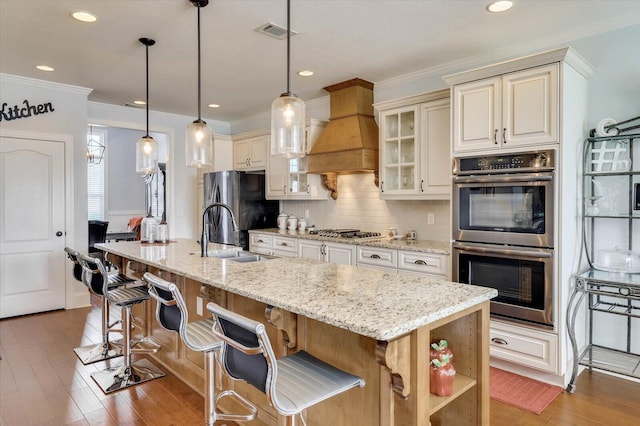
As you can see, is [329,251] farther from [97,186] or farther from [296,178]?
[97,186]

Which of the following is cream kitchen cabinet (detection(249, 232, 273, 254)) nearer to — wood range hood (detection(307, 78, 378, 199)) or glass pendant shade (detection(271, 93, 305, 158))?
wood range hood (detection(307, 78, 378, 199))

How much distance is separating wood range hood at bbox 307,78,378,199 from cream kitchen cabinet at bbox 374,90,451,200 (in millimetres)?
220

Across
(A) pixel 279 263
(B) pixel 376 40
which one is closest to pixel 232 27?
(B) pixel 376 40

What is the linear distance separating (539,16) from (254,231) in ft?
13.1

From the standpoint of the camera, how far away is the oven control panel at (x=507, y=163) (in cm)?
283

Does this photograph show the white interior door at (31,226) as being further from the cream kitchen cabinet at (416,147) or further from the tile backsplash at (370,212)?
the cream kitchen cabinet at (416,147)

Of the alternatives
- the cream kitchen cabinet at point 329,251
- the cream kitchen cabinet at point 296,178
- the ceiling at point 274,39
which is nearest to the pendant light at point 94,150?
the ceiling at point 274,39

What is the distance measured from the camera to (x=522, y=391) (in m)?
2.83

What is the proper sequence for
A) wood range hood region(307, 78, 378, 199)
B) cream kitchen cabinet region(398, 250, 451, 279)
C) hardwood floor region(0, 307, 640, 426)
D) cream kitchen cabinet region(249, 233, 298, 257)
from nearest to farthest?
hardwood floor region(0, 307, 640, 426) < cream kitchen cabinet region(398, 250, 451, 279) < wood range hood region(307, 78, 378, 199) < cream kitchen cabinet region(249, 233, 298, 257)

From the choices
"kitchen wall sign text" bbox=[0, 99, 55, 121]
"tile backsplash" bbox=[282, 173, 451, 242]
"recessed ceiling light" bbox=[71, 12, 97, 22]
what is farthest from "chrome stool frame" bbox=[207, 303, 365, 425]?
"kitchen wall sign text" bbox=[0, 99, 55, 121]

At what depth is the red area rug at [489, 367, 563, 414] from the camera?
2.65 metres

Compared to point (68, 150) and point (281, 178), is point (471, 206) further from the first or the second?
point (68, 150)

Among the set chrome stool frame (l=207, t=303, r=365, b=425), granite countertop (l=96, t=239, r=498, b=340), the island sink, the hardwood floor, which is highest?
granite countertop (l=96, t=239, r=498, b=340)

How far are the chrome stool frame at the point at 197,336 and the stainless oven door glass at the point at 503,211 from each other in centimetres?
215
